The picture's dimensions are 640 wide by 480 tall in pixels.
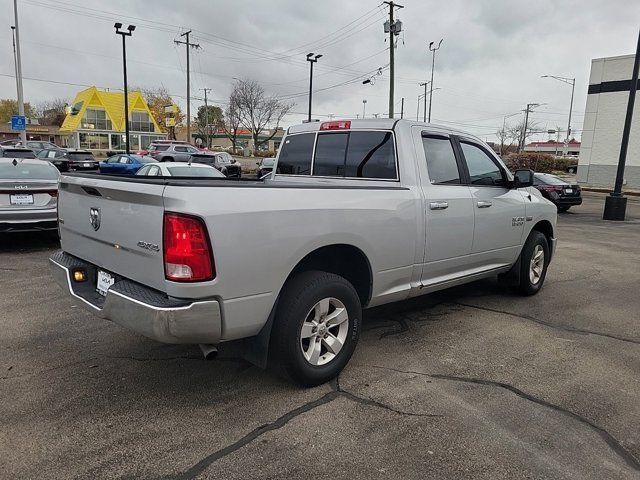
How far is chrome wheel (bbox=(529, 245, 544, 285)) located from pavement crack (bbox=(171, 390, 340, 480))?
3511 millimetres

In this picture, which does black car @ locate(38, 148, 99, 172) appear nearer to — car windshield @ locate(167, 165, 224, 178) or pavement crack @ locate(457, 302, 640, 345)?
car windshield @ locate(167, 165, 224, 178)

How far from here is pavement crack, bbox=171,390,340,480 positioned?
261 cm

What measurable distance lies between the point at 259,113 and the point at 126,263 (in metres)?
66.0

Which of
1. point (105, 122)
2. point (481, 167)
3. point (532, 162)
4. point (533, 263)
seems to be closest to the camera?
point (481, 167)

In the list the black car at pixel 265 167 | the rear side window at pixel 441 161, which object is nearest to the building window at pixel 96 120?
the black car at pixel 265 167

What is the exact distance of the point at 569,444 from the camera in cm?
292

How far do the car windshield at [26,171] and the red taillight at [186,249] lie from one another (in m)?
6.70

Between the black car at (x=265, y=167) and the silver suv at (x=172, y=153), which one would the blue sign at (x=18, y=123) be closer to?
the silver suv at (x=172, y=153)

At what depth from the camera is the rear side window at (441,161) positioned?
448cm

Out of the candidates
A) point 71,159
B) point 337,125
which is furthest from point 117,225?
point 71,159

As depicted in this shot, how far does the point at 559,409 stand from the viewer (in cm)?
334

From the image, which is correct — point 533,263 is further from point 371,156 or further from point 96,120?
point 96,120

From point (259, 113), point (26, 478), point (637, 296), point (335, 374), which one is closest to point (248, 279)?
point (335, 374)

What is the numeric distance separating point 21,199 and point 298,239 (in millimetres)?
6494
